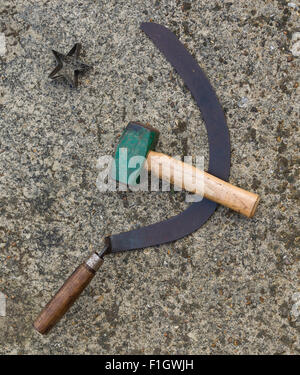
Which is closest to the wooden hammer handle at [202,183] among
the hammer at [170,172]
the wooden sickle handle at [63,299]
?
the hammer at [170,172]

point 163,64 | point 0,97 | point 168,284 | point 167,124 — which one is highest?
point 163,64

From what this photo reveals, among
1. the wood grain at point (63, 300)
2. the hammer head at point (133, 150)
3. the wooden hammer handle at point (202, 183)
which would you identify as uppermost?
the hammer head at point (133, 150)

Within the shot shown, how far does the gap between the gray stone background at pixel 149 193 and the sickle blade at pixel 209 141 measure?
1.1 inches

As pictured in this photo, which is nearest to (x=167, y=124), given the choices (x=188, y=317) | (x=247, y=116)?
(x=247, y=116)

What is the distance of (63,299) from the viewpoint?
115cm

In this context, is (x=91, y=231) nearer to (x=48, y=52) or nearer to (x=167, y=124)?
(x=167, y=124)

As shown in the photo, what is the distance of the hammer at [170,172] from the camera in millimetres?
1156

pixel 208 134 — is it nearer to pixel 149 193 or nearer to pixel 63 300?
pixel 149 193

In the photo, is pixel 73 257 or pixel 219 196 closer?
pixel 219 196

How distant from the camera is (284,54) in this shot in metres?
1.25

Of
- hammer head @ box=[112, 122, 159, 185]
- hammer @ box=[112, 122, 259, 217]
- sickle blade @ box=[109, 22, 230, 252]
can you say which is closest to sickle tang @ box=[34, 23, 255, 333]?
sickle blade @ box=[109, 22, 230, 252]

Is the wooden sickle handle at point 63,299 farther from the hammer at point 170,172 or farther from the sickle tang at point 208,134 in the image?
the hammer at point 170,172

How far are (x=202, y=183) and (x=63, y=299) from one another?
555mm

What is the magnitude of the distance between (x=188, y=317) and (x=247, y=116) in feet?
2.37
